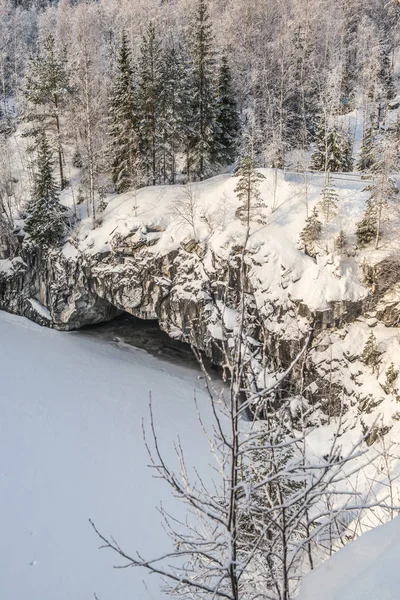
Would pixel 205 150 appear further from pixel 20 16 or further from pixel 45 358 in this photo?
pixel 20 16

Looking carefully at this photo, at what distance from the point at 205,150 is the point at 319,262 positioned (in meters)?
12.5

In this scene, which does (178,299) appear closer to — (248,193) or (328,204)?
(248,193)

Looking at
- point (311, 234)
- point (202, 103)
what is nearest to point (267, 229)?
point (311, 234)

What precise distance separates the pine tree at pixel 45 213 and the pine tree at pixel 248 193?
10847 millimetres

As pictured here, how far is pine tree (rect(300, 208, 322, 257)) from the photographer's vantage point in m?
16.0

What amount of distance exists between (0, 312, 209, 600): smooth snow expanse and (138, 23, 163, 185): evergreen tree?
12.8m

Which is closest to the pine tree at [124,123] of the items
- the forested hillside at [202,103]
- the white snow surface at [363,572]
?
the forested hillside at [202,103]

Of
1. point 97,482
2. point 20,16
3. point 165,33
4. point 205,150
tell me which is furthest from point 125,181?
point 20,16

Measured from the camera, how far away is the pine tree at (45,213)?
71.6 ft

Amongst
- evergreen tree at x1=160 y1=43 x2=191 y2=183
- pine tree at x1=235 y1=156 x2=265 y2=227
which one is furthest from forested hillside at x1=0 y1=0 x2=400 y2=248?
pine tree at x1=235 y1=156 x2=265 y2=227

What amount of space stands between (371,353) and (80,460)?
11.0 m

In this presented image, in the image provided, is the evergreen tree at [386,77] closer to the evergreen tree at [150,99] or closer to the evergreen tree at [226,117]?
the evergreen tree at [226,117]

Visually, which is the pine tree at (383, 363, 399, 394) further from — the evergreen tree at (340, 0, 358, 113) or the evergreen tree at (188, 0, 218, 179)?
the evergreen tree at (340, 0, 358, 113)

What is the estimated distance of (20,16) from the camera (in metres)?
57.1
